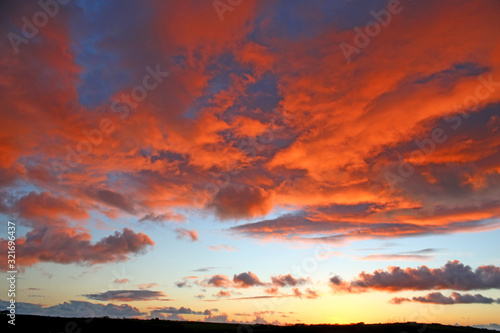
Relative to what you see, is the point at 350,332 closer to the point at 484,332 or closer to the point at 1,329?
the point at 484,332

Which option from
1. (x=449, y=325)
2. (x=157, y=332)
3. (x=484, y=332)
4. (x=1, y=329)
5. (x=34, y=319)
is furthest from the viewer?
(x=449, y=325)

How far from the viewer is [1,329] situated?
308ft

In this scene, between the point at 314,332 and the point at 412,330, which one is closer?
the point at 314,332

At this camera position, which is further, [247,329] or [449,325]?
[449,325]

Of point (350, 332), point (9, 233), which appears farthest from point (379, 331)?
point (9, 233)

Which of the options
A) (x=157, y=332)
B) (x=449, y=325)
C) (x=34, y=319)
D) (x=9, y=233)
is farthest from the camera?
(x=449, y=325)

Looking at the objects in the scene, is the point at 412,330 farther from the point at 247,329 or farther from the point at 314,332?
the point at 247,329

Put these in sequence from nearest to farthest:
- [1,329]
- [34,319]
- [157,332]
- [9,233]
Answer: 1. [9,233]
2. [1,329]
3. [157,332]
4. [34,319]

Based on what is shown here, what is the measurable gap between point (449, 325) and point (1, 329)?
152655 mm

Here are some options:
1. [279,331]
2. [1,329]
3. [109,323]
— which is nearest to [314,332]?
[279,331]

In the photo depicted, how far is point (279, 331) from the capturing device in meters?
97.9

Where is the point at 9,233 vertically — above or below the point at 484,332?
above

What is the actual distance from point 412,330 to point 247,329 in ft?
162

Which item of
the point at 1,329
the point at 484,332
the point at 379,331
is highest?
the point at 1,329
